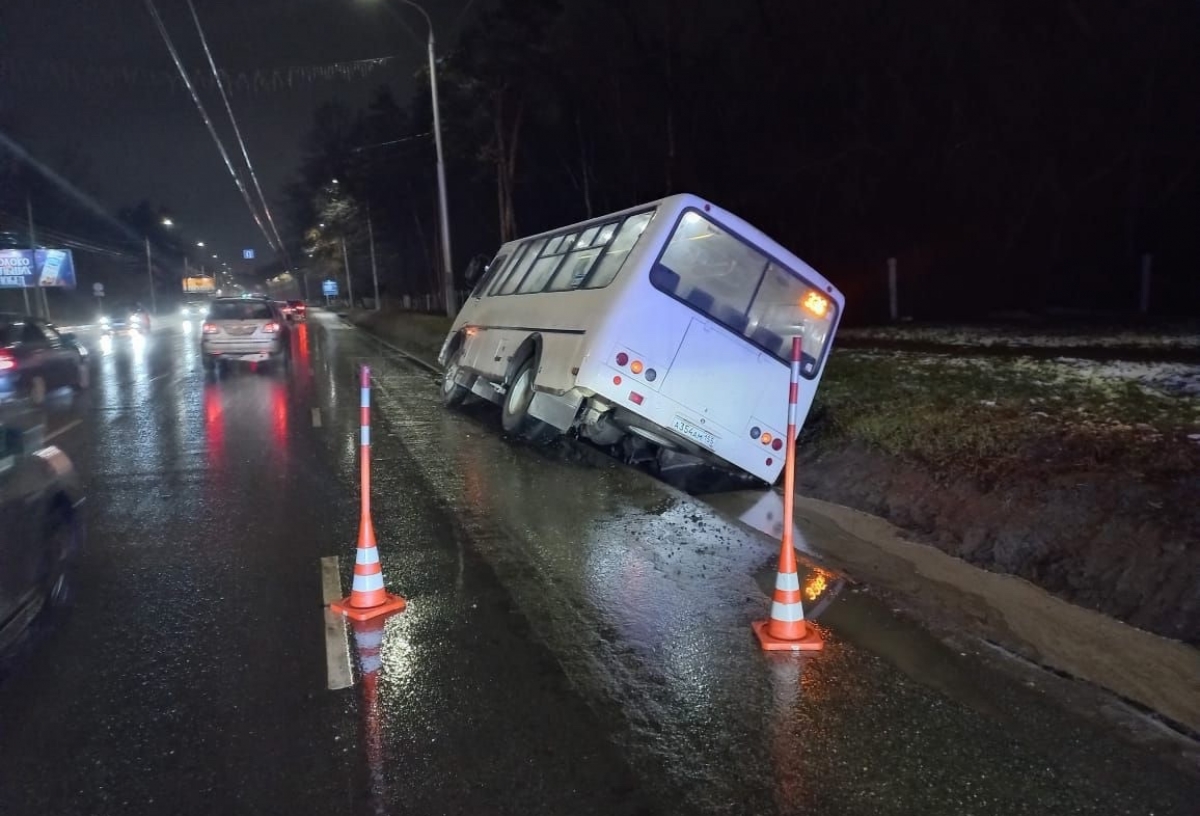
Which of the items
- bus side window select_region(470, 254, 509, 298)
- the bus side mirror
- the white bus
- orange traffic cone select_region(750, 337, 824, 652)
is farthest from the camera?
the bus side mirror

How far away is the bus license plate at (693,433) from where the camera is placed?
9.34 meters

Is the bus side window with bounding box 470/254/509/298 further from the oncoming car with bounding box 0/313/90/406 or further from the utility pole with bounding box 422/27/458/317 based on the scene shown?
the utility pole with bounding box 422/27/458/317

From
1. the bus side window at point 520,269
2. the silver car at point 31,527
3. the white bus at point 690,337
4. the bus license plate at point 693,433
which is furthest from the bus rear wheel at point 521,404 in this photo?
the silver car at point 31,527

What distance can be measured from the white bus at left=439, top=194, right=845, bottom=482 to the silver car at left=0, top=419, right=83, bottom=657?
455cm

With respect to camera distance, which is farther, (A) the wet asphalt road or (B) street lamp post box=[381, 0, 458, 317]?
(B) street lamp post box=[381, 0, 458, 317]

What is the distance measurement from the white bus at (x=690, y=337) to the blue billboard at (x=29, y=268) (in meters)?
41.1

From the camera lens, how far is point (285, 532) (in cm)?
782

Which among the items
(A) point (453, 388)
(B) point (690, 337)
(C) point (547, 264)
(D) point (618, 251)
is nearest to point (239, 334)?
(A) point (453, 388)

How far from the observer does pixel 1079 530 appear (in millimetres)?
6930

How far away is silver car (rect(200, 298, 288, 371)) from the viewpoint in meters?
22.2

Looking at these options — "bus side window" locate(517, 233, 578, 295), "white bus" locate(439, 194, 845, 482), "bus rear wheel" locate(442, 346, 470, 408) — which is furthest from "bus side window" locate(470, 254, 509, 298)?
"white bus" locate(439, 194, 845, 482)

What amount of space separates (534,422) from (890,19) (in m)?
18.8

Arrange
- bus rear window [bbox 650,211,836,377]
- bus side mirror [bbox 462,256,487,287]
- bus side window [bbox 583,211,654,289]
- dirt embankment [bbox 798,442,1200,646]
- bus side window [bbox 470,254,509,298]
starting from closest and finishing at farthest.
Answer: dirt embankment [bbox 798,442,1200,646], bus rear window [bbox 650,211,836,377], bus side window [bbox 583,211,654,289], bus side window [bbox 470,254,509,298], bus side mirror [bbox 462,256,487,287]

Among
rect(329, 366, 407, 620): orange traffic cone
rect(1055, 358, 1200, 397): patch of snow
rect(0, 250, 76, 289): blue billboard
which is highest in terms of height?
rect(0, 250, 76, 289): blue billboard
